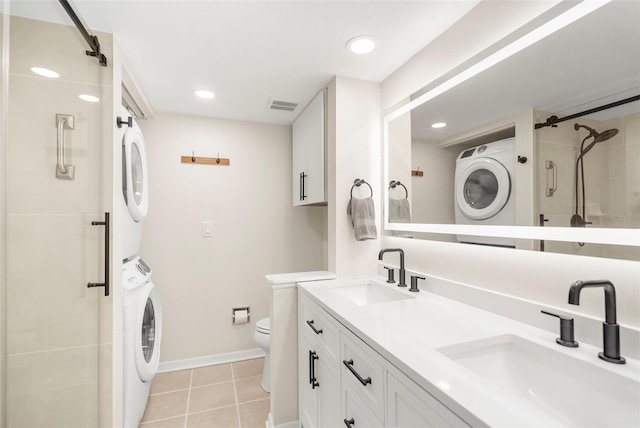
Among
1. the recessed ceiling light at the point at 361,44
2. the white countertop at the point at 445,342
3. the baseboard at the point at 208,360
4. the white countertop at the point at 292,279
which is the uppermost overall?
the recessed ceiling light at the point at 361,44

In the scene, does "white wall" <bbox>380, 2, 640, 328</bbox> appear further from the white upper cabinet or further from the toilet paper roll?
the toilet paper roll

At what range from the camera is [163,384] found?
93.8 inches

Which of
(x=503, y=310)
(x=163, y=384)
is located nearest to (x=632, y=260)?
(x=503, y=310)

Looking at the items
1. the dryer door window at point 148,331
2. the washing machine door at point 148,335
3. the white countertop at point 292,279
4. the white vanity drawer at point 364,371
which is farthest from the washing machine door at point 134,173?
the white vanity drawer at point 364,371

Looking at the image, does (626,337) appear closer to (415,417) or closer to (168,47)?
(415,417)

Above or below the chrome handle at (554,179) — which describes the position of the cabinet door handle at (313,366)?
below

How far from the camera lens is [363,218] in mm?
1905

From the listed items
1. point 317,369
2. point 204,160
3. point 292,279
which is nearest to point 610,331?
point 317,369

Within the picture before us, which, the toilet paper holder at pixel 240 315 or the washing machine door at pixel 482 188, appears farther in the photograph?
the toilet paper holder at pixel 240 315

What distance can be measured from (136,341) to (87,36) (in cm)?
165

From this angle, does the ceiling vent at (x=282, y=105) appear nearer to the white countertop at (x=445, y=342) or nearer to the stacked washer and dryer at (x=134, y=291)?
the stacked washer and dryer at (x=134, y=291)

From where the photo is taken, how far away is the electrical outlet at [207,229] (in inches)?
108

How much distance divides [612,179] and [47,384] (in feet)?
7.65

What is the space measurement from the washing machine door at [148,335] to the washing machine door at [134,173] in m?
0.55
